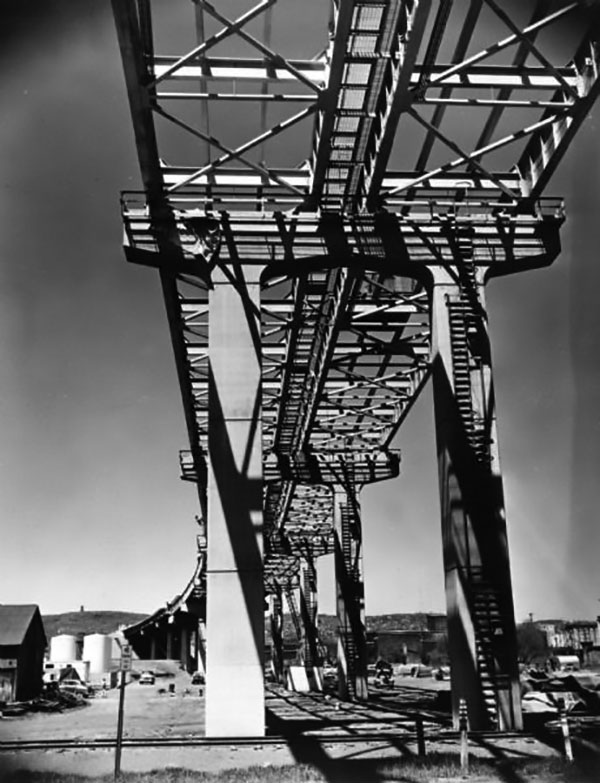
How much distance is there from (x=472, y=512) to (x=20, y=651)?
124ft

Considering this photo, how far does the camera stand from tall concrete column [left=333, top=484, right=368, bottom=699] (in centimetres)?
3972

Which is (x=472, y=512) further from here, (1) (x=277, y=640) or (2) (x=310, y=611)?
(1) (x=277, y=640)

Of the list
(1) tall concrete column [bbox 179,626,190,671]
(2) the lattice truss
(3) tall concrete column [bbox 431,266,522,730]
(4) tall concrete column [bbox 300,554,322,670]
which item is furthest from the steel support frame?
(3) tall concrete column [bbox 431,266,522,730]

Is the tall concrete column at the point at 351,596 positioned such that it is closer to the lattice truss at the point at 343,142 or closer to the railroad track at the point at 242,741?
the lattice truss at the point at 343,142

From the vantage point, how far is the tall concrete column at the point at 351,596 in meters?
39.7

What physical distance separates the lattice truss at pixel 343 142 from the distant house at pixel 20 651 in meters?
28.5

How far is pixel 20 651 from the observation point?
48719 mm

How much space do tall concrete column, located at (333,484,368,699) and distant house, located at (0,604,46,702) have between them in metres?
19.4

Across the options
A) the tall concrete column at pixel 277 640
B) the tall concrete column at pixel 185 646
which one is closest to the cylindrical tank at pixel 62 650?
the tall concrete column at pixel 185 646

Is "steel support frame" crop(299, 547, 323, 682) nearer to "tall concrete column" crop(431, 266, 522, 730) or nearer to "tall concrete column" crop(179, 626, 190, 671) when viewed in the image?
"tall concrete column" crop(179, 626, 190, 671)

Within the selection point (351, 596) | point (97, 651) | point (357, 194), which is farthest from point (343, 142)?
point (97, 651)

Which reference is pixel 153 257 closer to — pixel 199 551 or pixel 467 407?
pixel 467 407

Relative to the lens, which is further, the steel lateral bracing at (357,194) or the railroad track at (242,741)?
the steel lateral bracing at (357,194)

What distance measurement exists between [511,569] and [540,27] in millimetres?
11148
